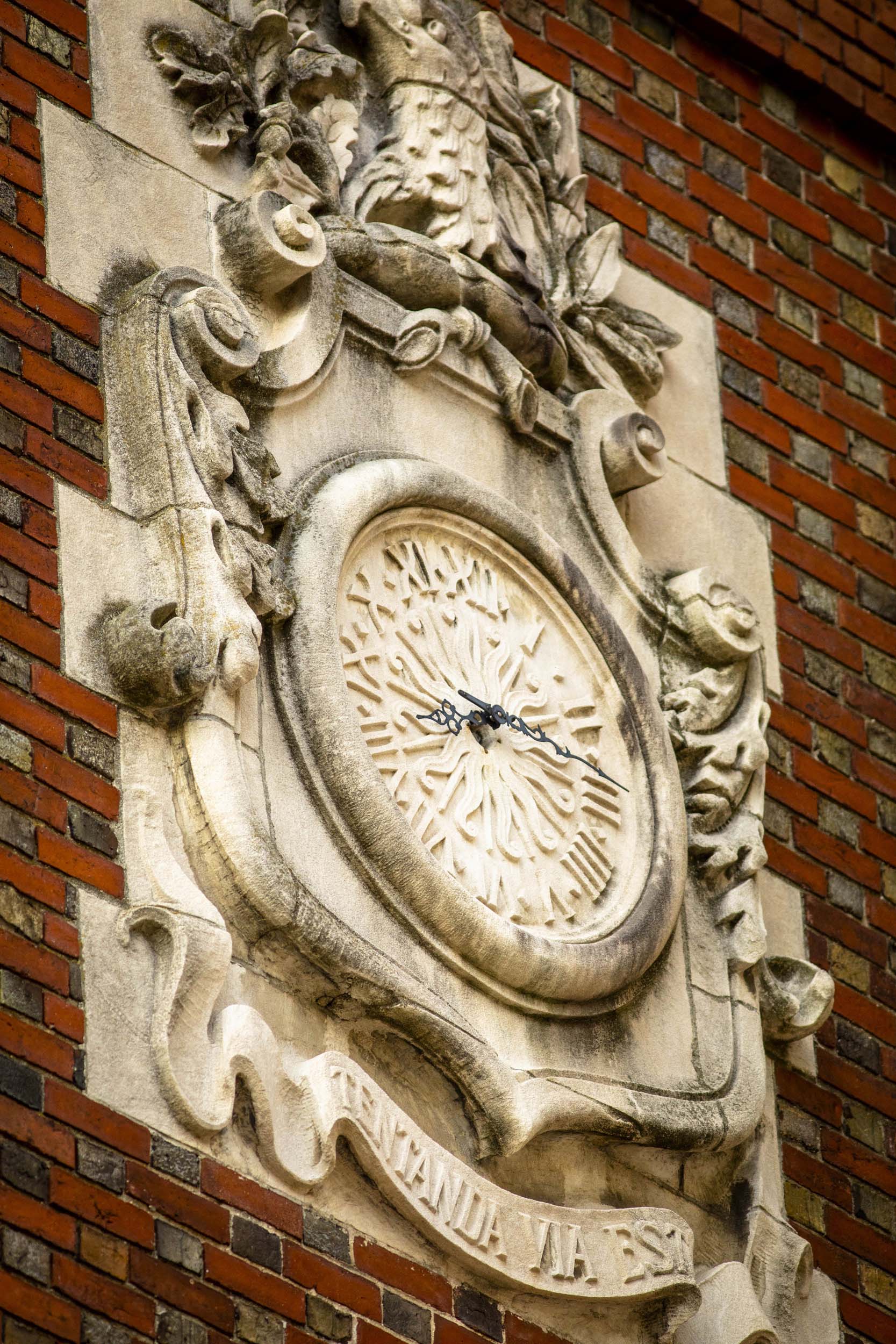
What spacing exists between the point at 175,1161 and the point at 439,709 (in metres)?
1.32

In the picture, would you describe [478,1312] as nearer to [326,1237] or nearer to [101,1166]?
[326,1237]

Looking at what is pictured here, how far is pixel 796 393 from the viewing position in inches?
292

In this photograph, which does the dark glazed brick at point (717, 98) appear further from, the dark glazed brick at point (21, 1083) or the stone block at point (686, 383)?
the dark glazed brick at point (21, 1083)

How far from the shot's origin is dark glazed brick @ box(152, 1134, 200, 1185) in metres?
4.84

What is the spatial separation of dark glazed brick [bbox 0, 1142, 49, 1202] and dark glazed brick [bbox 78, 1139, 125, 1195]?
8 cm

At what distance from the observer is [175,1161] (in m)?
4.86

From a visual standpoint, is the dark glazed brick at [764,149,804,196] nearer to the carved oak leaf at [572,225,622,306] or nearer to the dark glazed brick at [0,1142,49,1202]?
the carved oak leaf at [572,225,622,306]

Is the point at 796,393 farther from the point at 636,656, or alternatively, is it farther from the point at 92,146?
the point at 92,146

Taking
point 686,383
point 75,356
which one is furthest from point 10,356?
point 686,383

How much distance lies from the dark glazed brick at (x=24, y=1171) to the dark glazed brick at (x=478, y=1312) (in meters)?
0.93

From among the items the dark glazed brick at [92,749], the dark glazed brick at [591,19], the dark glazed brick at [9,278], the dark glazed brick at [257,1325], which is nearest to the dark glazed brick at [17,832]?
the dark glazed brick at [92,749]

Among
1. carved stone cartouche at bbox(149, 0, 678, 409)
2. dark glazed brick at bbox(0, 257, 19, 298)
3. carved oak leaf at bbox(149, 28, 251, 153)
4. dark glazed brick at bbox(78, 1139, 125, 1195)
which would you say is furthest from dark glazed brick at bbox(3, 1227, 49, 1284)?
carved oak leaf at bbox(149, 28, 251, 153)

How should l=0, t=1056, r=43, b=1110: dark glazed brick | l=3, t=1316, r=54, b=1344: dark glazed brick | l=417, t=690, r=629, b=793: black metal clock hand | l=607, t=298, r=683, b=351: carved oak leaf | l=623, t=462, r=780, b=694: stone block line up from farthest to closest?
l=607, t=298, r=683, b=351: carved oak leaf
l=623, t=462, r=780, b=694: stone block
l=417, t=690, r=629, b=793: black metal clock hand
l=0, t=1056, r=43, b=1110: dark glazed brick
l=3, t=1316, r=54, b=1344: dark glazed brick

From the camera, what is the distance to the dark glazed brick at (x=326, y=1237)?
5.03 meters
